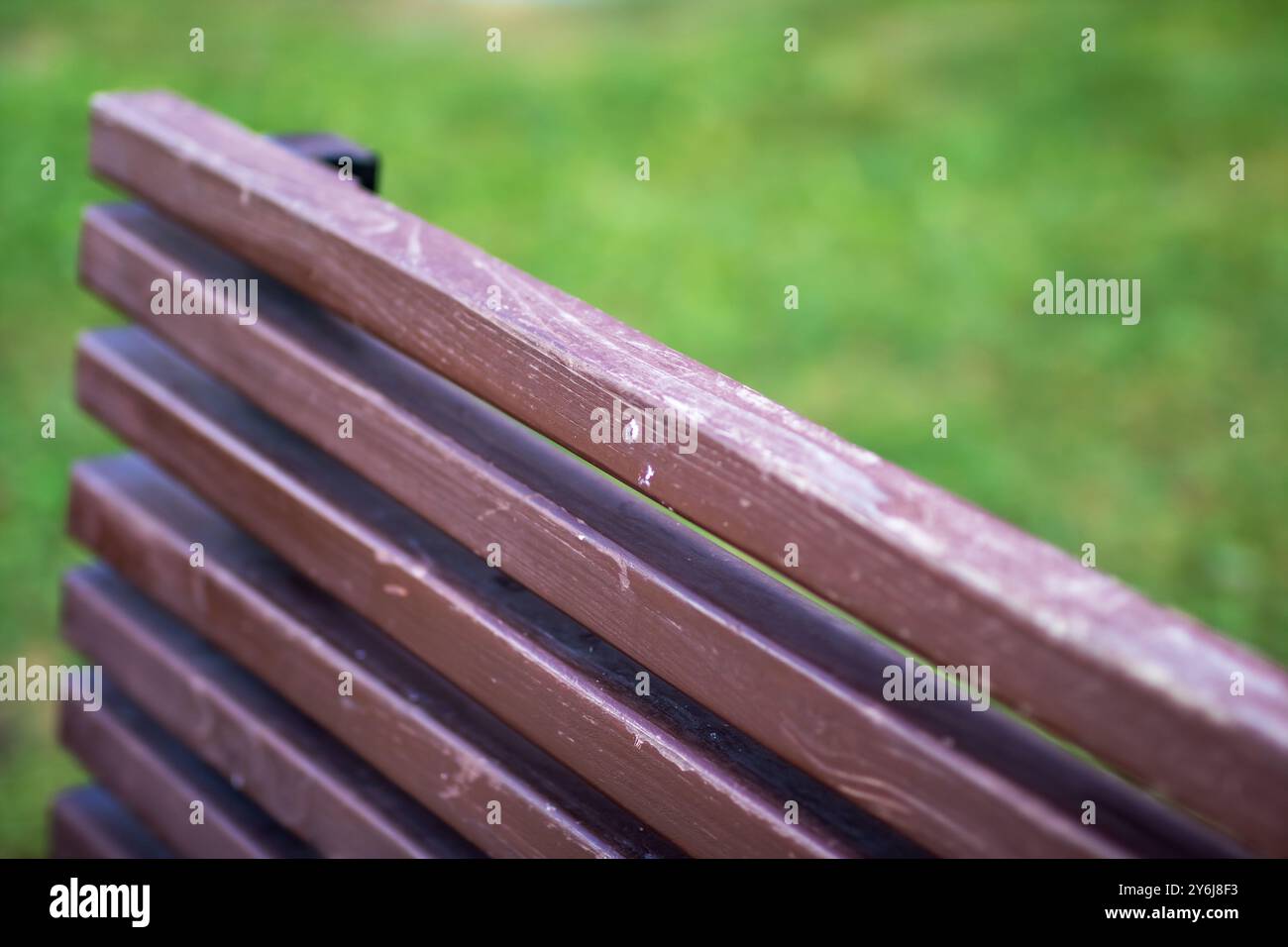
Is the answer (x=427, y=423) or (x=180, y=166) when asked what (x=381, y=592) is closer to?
(x=427, y=423)

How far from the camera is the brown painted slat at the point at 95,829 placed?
7.57 ft

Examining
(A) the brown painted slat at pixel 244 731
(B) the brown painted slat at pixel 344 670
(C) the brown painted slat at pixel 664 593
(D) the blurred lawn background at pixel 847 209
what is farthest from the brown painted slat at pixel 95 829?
(D) the blurred lawn background at pixel 847 209

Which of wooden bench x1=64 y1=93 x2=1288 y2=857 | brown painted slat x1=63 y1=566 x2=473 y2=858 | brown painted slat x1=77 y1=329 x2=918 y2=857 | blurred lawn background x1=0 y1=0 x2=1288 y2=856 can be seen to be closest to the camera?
wooden bench x1=64 y1=93 x2=1288 y2=857

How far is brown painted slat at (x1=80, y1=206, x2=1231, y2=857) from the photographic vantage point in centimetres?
119

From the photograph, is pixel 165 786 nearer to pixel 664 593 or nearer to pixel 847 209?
pixel 664 593

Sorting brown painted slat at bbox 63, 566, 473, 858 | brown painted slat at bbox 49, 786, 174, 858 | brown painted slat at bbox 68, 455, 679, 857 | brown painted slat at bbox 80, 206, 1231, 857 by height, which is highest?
brown painted slat at bbox 80, 206, 1231, 857

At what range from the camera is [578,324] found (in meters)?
1.49

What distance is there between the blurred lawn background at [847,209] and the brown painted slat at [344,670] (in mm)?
1720

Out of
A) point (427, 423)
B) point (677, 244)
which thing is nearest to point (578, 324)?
point (427, 423)

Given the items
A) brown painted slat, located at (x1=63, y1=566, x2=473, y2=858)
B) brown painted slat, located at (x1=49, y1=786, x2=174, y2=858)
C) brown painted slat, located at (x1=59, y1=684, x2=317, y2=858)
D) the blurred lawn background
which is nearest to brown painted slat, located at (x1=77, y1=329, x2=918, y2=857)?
brown painted slat, located at (x1=63, y1=566, x2=473, y2=858)

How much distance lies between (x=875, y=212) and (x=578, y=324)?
18.7 ft

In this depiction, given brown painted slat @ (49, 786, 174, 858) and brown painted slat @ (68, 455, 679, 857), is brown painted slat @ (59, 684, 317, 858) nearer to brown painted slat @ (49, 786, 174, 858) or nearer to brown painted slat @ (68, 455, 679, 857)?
brown painted slat @ (49, 786, 174, 858)

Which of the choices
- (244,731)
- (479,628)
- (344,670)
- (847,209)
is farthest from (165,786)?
(847,209)

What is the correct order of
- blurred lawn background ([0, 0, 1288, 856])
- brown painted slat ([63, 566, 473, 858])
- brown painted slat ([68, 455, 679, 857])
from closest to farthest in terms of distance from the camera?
1. brown painted slat ([68, 455, 679, 857])
2. brown painted slat ([63, 566, 473, 858])
3. blurred lawn background ([0, 0, 1288, 856])
